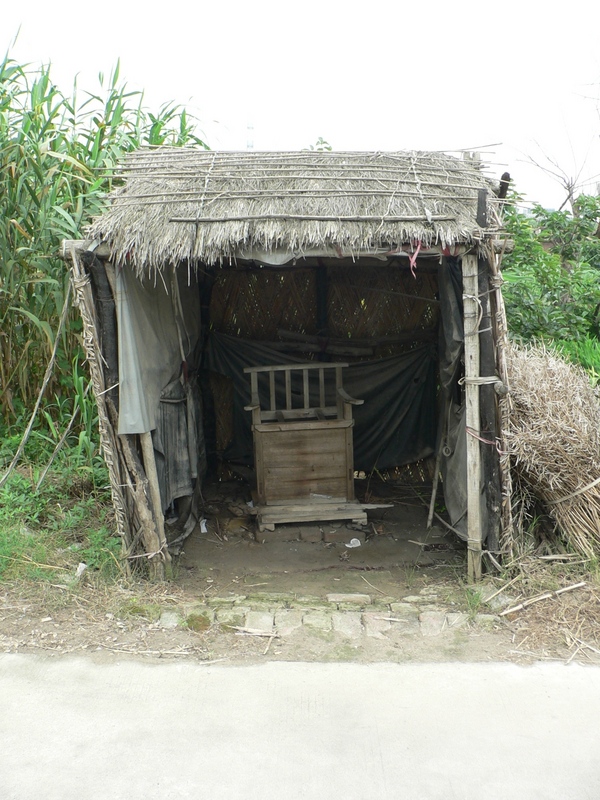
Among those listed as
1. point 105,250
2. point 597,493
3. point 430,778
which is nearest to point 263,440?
point 105,250

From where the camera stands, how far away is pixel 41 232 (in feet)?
19.1

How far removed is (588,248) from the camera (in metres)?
8.68

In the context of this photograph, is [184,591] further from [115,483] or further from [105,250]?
[105,250]

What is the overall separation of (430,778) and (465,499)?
2517 mm

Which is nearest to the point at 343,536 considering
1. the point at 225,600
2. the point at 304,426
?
the point at 304,426

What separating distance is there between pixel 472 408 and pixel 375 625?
1519 millimetres

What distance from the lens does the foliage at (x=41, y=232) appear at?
5871 mm

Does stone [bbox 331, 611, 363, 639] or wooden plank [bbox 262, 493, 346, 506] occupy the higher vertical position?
wooden plank [bbox 262, 493, 346, 506]

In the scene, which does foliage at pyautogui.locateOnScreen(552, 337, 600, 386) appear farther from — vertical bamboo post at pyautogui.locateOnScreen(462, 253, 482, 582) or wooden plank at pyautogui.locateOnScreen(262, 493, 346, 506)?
wooden plank at pyautogui.locateOnScreen(262, 493, 346, 506)

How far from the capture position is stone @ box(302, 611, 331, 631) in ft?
13.7

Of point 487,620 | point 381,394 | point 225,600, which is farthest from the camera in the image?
point 381,394

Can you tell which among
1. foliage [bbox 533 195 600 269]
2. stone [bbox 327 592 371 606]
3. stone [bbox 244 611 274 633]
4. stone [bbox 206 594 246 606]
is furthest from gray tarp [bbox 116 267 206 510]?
foliage [bbox 533 195 600 269]

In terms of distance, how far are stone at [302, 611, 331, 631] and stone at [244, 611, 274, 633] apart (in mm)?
213

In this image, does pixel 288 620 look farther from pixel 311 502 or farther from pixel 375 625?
pixel 311 502
